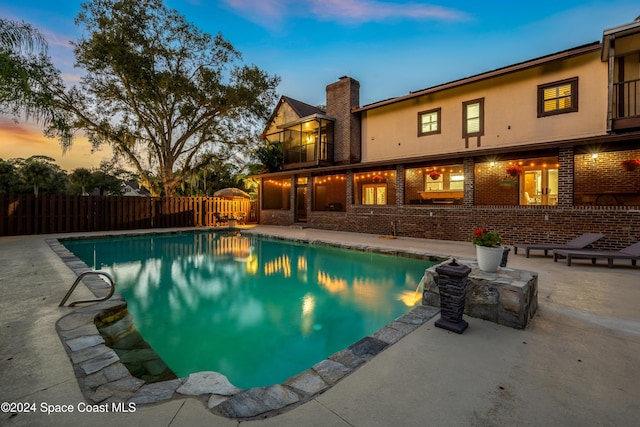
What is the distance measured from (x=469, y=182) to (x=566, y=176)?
2.56m

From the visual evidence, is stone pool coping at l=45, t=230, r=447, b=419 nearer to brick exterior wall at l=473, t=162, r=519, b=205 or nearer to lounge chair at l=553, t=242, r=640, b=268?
lounge chair at l=553, t=242, r=640, b=268

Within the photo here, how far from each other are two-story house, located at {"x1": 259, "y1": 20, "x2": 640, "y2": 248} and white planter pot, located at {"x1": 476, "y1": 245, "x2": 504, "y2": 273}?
673 centimetres

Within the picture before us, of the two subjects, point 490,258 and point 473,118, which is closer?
point 490,258

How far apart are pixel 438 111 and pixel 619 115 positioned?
5.37 meters

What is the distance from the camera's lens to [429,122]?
1232cm

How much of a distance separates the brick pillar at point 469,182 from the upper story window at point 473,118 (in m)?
1.75

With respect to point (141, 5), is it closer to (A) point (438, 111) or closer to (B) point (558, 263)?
(A) point (438, 111)

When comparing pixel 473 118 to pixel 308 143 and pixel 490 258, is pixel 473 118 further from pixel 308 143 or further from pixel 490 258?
pixel 490 258

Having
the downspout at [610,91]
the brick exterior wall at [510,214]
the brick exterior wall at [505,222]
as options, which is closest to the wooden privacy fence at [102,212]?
the brick exterior wall at [510,214]

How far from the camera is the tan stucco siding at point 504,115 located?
8.98 m

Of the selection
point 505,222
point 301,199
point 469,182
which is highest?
point 469,182

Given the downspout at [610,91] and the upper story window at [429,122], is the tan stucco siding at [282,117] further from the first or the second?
the downspout at [610,91]

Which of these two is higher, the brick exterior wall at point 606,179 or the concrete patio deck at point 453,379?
the brick exterior wall at point 606,179

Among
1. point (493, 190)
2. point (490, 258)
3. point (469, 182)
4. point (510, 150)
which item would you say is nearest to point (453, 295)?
point (490, 258)
